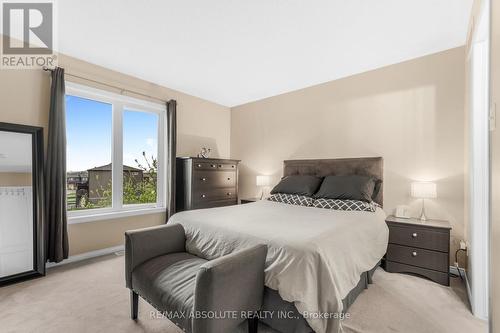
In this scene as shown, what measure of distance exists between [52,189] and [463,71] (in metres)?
4.91

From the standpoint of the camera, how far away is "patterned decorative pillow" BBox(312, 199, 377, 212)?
2.71 m

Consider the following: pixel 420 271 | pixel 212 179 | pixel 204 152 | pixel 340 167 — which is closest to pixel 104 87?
pixel 204 152

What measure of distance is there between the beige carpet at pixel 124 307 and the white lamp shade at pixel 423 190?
2.95 ft

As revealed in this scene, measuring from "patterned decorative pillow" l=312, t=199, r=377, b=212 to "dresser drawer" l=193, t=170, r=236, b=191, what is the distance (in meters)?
1.84

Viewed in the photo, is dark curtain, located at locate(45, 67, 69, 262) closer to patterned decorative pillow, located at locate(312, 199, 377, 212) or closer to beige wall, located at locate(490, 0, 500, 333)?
patterned decorative pillow, located at locate(312, 199, 377, 212)

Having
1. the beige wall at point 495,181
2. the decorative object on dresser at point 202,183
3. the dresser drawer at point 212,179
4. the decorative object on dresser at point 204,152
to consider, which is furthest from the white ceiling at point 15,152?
the beige wall at point 495,181

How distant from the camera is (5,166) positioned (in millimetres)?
2453

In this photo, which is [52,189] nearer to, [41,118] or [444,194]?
[41,118]

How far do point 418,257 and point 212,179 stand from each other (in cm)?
300

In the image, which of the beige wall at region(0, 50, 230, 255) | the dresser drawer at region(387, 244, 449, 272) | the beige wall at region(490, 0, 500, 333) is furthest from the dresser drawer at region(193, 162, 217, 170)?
the beige wall at region(490, 0, 500, 333)

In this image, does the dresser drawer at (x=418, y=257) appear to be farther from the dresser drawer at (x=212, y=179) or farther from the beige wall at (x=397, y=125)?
the dresser drawer at (x=212, y=179)

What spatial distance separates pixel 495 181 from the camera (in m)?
1.22

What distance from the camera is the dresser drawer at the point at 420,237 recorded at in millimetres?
2381

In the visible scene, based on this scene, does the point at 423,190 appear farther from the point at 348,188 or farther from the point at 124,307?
the point at 124,307
